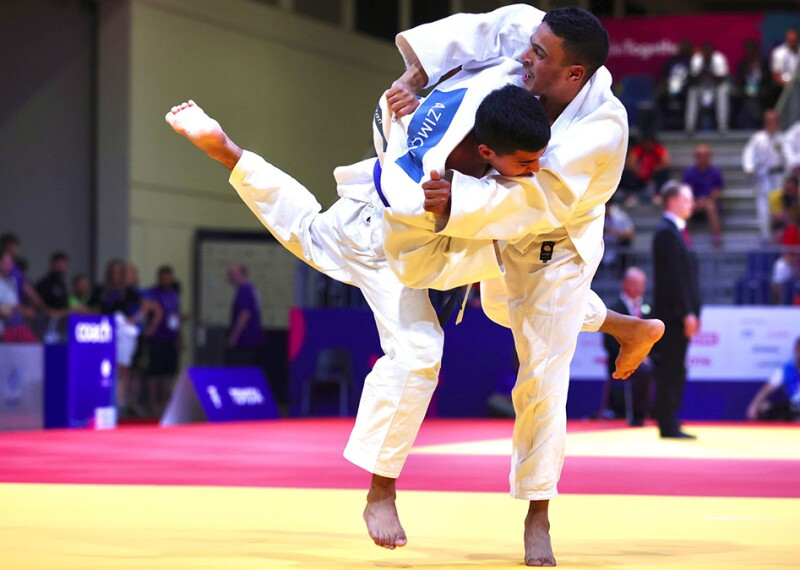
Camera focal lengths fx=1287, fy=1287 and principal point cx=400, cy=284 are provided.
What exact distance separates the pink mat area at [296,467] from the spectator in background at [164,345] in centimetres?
405

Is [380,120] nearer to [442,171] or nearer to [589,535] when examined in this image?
[442,171]

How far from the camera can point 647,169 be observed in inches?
631

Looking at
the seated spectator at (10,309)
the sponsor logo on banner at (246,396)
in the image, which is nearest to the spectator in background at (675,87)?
the sponsor logo on banner at (246,396)

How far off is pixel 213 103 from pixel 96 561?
44.6ft

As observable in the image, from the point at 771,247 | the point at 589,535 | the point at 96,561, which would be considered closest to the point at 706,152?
the point at 771,247

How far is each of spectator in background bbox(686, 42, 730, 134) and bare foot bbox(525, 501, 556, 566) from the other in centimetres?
1420

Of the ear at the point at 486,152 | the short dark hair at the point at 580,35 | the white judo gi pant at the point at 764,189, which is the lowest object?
the ear at the point at 486,152

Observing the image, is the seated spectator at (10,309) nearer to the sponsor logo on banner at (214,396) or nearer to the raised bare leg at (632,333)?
the sponsor logo on banner at (214,396)

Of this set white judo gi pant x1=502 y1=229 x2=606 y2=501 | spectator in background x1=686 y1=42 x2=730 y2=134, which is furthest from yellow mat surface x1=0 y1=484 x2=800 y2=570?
spectator in background x1=686 y1=42 x2=730 y2=134

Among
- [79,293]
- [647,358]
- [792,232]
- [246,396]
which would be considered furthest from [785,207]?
[79,293]

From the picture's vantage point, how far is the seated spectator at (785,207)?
13.4 metres

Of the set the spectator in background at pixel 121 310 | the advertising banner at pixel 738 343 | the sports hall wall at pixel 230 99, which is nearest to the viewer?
the advertising banner at pixel 738 343

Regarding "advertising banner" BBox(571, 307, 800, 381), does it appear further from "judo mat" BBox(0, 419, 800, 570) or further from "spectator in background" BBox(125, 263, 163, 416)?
"spectator in background" BBox(125, 263, 163, 416)

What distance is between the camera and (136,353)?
13000 mm
